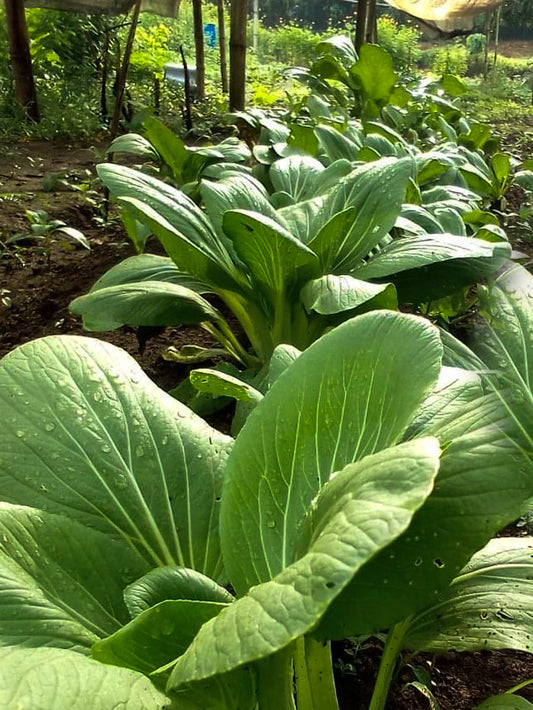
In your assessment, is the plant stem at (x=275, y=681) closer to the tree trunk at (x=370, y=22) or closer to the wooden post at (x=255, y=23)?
the tree trunk at (x=370, y=22)

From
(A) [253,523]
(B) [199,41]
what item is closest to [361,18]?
(B) [199,41]

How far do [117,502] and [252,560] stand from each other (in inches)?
6.4

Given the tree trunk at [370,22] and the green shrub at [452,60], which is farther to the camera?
the green shrub at [452,60]

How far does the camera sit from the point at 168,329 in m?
1.82

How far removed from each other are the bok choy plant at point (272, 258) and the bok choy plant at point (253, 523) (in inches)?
18.8

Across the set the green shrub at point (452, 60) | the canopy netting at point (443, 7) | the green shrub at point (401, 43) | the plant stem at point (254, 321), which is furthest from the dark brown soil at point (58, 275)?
the green shrub at point (452, 60)

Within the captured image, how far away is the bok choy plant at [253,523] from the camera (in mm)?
430

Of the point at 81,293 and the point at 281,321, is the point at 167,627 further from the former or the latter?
the point at 81,293

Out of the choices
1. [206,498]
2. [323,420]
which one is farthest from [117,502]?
[323,420]

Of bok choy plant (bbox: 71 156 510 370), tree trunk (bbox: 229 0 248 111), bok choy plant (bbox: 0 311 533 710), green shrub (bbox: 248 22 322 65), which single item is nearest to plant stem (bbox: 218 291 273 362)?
bok choy plant (bbox: 71 156 510 370)

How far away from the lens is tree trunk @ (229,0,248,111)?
3420 mm

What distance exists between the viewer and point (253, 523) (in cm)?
62

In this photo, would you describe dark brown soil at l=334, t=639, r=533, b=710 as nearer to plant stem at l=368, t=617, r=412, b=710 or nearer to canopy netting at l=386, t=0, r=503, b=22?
plant stem at l=368, t=617, r=412, b=710

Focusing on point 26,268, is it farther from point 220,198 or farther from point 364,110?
point 364,110
